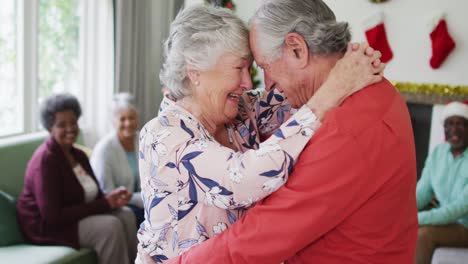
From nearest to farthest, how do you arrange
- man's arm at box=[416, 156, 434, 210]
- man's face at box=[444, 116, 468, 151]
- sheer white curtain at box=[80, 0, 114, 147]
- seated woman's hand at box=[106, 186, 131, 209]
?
seated woman's hand at box=[106, 186, 131, 209]
man's face at box=[444, 116, 468, 151]
man's arm at box=[416, 156, 434, 210]
sheer white curtain at box=[80, 0, 114, 147]

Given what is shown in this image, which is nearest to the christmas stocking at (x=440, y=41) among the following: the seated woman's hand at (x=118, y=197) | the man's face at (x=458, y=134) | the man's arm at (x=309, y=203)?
the man's face at (x=458, y=134)

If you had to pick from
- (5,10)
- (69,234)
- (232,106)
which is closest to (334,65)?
(232,106)

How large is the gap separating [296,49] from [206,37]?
225 millimetres

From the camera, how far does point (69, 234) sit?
11.4 feet

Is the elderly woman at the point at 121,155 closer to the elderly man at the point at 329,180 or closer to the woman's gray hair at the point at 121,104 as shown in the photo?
the woman's gray hair at the point at 121,104

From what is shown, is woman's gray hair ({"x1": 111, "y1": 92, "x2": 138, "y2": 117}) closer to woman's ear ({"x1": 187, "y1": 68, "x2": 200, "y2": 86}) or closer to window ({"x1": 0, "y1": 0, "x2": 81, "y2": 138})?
window ({"x1": 0, "y1": 0, "x2": 81, "y2": 138})

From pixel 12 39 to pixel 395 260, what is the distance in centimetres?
382

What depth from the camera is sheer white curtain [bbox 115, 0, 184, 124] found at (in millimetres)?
5164

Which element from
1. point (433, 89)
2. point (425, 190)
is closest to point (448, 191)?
point (425, 190)

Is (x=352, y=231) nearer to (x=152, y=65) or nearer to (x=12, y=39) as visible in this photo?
(x=12, y=39)

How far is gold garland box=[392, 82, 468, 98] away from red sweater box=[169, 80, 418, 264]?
3.68 meters

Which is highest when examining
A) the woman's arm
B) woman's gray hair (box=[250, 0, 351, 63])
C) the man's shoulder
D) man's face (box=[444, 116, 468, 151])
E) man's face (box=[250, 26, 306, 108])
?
woman's gray hair (box=[250, 0, 351, 63])

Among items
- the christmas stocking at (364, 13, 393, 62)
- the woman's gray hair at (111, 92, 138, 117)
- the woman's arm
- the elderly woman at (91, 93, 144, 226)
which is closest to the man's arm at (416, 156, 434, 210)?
the christmas stocking at (364, 13, 393, 62)

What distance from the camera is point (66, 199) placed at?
3.49 meters
